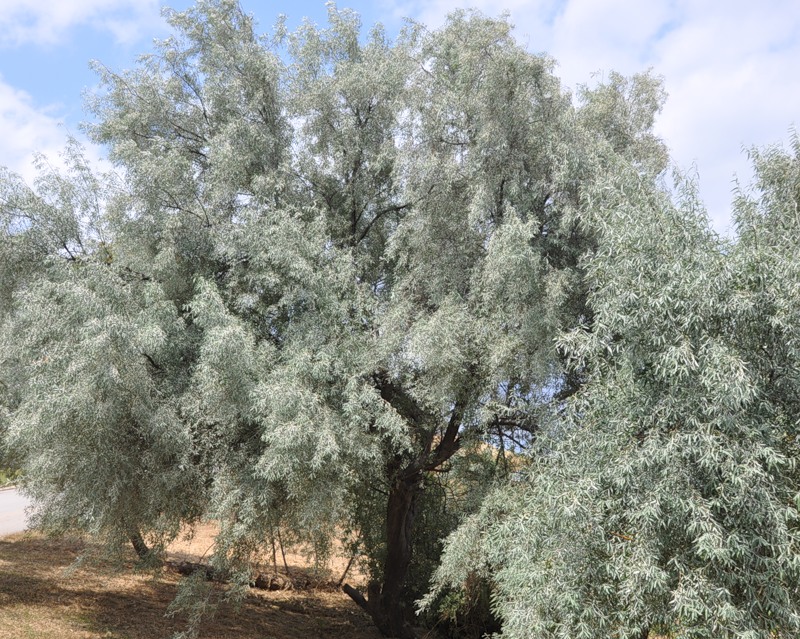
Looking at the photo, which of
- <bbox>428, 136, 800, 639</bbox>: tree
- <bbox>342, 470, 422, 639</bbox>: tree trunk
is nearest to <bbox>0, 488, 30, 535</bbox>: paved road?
<bbox>342, 470, 422, 639</bbox>: tree trunk

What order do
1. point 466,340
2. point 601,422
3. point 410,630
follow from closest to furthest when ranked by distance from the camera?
point 601,422
point 466,340
point 410,630

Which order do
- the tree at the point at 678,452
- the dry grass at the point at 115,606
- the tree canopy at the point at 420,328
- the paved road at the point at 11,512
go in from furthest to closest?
1. the paved road at the point at 11,512
2. the dry grass at the point at 115,606
3. the tree canopy at the point at 420,328
4. the tree at the point at 678,452

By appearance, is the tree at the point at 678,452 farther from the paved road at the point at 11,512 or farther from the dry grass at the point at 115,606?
the paved road at the point at 11,512

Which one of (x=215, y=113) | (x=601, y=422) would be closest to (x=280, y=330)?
(x=215, y=113)

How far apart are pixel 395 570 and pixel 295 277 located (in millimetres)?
6791

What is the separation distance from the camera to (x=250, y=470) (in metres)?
10.9

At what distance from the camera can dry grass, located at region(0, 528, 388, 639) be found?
463 inches

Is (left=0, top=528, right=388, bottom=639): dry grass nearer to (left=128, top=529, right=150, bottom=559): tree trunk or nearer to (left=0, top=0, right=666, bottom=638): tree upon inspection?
(left=128, top=529, right=150, bottom=559): tree trunk

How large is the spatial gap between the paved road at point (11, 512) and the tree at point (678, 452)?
13.9 meters

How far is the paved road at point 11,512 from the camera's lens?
60.0 ft

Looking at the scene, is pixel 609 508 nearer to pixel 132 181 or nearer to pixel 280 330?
pixel 280 330

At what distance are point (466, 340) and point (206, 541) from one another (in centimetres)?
1200

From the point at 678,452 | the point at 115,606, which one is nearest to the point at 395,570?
the point at 115,606

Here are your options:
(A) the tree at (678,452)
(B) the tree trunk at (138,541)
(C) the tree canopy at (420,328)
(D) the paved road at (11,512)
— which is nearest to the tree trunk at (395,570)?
(C) the tree canopy at (420,328)
